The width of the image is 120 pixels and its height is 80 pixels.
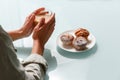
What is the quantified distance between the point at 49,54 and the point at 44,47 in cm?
4

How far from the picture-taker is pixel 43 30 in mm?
1188

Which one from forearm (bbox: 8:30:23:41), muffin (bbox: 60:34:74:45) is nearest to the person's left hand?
forearm (bbox: 8:30:23:41)

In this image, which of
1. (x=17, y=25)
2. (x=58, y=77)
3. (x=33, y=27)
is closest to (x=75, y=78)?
(x=58, y=77)

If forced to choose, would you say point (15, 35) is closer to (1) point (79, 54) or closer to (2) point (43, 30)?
(2) point (43, 30)

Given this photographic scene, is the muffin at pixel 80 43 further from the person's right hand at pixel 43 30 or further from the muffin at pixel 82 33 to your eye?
the person's right hand at pixel 43 30

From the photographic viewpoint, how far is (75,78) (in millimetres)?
1047

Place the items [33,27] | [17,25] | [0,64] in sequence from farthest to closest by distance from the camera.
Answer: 1. [17,25]
2. [33,27]
3. [0,64]

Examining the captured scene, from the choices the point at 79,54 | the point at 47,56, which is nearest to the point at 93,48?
the point at 79,54

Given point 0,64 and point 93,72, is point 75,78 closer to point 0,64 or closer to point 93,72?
point 93,72

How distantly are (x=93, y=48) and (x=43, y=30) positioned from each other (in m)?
0.22

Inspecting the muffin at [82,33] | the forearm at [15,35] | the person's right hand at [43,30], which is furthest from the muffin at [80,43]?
the forearm at [15,35]

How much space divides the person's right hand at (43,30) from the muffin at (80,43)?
13 cm

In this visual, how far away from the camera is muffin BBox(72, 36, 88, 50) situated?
115 centimetres

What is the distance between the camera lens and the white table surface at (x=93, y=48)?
1.07 meters
